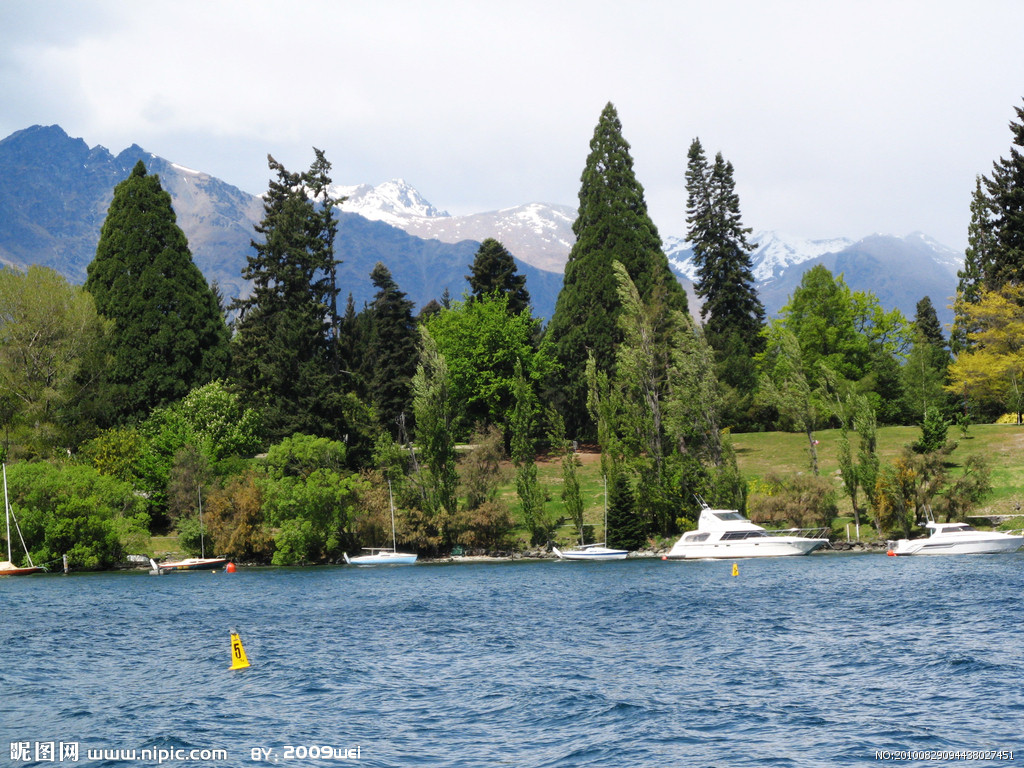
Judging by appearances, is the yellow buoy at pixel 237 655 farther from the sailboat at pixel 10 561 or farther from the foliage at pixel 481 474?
the sailboat at pixel 10 561

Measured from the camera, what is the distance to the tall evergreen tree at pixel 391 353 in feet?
312

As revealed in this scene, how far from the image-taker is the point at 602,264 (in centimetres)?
8900

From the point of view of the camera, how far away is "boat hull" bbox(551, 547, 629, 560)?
62500 millimetres

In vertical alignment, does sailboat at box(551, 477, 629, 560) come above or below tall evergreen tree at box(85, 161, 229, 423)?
below

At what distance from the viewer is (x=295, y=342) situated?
78062 millimetres

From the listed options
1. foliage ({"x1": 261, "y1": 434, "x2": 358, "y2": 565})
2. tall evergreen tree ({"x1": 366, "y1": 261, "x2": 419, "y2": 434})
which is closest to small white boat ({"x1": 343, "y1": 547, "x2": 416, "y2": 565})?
foliage ({"x1": 261, "y1": 434, "x2": 358, "y2": 565})

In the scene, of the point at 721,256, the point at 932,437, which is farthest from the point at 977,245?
the point at 932,437

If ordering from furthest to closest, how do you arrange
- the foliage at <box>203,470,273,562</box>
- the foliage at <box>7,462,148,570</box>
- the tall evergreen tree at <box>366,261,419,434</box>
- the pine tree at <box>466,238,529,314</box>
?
the pine tree at <box>466,238,529,314</box>
the tall evergreen tree at <box>366,261,419,434</box>
the foliage at <box>203,470,273,562</box>
the foliage at <box>7,462,148,570</box>

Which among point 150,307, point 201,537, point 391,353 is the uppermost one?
point 150,307

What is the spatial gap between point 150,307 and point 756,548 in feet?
167

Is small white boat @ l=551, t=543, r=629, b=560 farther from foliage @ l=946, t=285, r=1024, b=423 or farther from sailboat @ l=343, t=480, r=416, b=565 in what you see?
foliage @ l=946, t=285, r=1024, b=423

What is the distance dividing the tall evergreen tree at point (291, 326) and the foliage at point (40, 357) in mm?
13460

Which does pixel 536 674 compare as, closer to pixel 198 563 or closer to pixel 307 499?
pixel 307 499

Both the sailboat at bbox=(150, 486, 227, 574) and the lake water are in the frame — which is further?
the sailboat at bbox=(150, 486, 227, 574)
